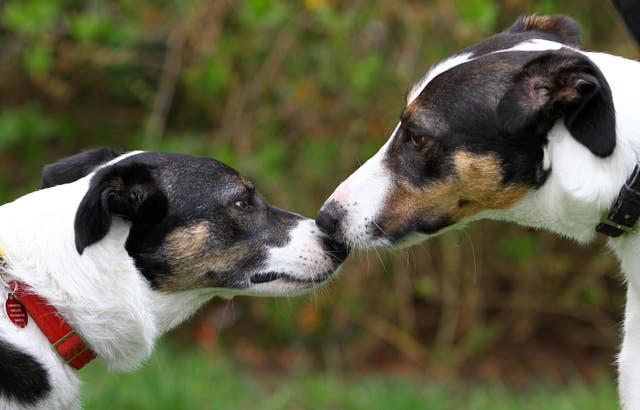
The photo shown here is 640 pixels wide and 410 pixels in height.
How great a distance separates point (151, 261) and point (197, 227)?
0.84 feet

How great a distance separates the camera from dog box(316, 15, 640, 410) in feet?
11.9

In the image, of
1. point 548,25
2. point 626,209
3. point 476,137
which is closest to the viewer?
point 626,209

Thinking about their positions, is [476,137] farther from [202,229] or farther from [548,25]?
[202,229]

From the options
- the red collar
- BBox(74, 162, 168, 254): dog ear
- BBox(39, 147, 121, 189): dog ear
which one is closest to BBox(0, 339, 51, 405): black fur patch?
the red collar

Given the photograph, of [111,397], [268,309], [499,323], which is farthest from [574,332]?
[111,397]

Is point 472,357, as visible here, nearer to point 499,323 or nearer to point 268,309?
point 499,323

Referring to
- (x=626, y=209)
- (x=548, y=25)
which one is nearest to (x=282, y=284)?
(x=626, y=209)

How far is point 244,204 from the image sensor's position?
4316mm

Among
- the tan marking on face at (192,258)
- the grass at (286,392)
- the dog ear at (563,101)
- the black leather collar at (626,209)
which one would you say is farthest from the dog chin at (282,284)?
the grass at (286,392)

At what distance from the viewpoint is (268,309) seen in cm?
860

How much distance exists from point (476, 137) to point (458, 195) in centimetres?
27

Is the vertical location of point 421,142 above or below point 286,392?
above

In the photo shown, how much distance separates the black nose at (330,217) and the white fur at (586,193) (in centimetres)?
5

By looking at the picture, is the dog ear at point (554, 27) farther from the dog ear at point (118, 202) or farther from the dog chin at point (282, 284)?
the dog ear at point (118, 202)
